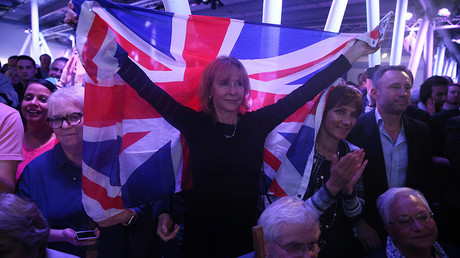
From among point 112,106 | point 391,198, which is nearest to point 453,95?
point 391,198

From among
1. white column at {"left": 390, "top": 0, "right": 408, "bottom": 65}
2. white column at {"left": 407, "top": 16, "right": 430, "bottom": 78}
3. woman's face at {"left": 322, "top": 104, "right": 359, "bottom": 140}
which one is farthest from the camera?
white column at {"left": 407, "top": 16, "right": 430, "bottom": 78}

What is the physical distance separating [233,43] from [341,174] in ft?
3.48

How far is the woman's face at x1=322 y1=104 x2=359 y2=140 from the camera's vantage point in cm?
170

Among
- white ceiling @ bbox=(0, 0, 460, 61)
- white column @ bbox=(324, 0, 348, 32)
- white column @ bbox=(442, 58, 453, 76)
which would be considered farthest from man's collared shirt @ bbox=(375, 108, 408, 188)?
white column @ bbox=(442, 58, 453, 76)

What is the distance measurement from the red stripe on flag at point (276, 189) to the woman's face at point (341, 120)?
0.46m

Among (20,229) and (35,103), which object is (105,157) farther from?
(35,103)

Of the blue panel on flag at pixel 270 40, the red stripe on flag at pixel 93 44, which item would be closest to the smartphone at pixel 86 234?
the red stripe on flag at pixel 93 44

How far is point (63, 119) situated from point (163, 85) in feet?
1.87

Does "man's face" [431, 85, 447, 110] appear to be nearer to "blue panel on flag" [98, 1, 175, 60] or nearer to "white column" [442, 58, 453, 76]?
"blue panel on flag" [98, 1, 175, 60]

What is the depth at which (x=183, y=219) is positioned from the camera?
156 cm

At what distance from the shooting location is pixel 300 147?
180 centimetres

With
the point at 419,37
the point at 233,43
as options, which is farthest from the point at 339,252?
the point at 419,37

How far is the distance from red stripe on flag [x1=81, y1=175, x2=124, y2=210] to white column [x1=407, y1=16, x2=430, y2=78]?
1062cm

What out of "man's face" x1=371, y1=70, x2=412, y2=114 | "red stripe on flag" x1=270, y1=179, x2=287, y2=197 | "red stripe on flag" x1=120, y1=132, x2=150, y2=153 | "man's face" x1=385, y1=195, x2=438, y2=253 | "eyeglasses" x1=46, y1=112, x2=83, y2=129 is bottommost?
"man's face" x1=385, y1=195, x2=438, y2=253
